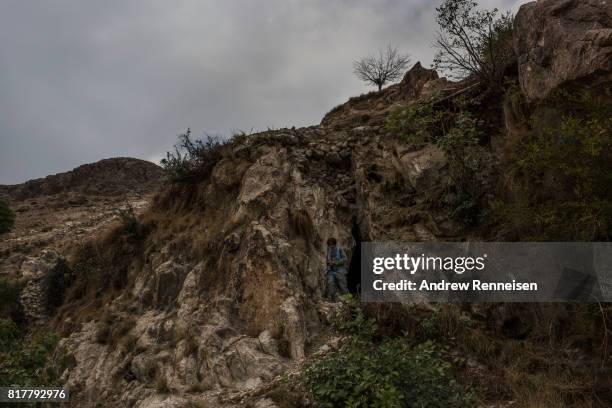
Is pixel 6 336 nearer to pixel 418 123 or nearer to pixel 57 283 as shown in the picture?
pixel 418 123

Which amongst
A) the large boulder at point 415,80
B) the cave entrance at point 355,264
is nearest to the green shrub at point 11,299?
the cave entrance at point 355,264

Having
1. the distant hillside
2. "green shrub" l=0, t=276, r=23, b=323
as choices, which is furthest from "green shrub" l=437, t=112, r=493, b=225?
the distant hillside

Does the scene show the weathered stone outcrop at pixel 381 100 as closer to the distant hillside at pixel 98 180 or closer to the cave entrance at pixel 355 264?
the cave entrance at pixel 355 264

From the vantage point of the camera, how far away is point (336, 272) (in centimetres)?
Answer: 984

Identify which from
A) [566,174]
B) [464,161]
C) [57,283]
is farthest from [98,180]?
[566,174]

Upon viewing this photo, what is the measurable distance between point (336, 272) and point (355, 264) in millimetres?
1616

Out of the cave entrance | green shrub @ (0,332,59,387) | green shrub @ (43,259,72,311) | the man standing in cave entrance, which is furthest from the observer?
green shrub @ (43,259,72,311)

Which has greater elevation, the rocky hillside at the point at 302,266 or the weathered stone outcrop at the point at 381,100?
the weathered stone outcrop at the point at 381,100

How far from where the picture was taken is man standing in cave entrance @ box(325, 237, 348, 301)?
9766 millimetres

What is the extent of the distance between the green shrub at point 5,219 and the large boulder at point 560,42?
26.7m

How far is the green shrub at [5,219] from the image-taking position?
84.4ft

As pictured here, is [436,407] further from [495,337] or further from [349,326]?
[495,337]

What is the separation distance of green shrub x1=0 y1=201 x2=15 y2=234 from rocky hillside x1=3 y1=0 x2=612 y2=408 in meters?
14.5

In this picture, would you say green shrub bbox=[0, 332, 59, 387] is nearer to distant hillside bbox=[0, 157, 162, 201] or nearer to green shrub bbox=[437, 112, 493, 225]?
green shrub bbox=[437, 112, 493, 225]
